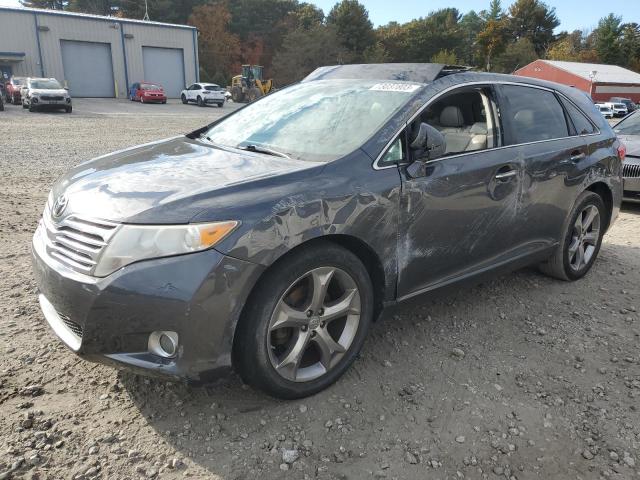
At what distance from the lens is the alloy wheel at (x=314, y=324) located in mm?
2555

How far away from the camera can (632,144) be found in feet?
24.5

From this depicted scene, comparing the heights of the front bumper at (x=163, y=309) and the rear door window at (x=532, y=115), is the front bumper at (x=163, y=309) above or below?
below

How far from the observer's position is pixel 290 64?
6006 centimetres

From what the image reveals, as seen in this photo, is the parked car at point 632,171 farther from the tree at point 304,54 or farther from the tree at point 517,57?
the tree at point 517,57

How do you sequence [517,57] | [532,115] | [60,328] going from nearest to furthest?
[60,328], [532,115], [517,57]

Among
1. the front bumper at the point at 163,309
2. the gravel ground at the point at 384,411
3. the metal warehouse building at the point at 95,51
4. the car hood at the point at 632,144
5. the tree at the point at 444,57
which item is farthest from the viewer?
the tree at the point at 444,57

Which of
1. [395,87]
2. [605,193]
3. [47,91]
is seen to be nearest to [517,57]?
[47,91]

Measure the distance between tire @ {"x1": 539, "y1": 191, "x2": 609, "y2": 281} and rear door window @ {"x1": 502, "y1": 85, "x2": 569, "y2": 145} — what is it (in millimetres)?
644

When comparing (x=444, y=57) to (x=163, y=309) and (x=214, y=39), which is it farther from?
(x=163, y=309)

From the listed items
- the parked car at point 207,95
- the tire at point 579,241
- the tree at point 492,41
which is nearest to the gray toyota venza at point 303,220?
the tire at point 579,241

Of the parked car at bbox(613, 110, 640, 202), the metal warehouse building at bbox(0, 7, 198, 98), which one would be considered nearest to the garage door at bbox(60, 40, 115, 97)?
the metal warehouse building at bbox(0, 7, 198, 98)

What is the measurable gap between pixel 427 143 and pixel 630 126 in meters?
6.99

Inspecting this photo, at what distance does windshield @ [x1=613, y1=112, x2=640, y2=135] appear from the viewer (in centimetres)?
805

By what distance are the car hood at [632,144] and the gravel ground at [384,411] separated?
4250 mm
